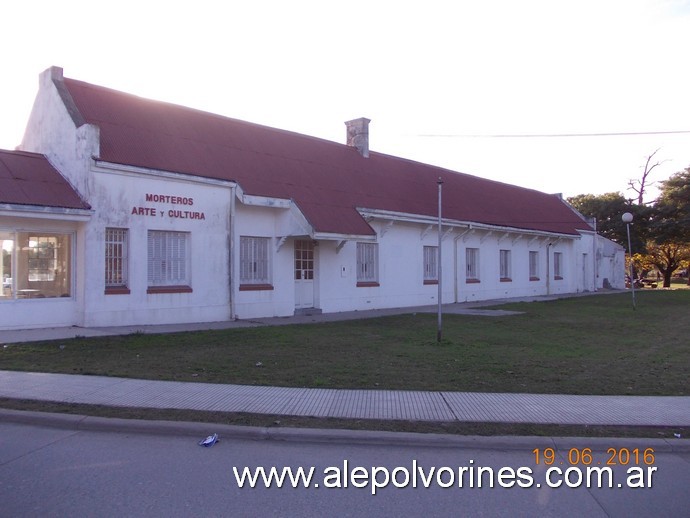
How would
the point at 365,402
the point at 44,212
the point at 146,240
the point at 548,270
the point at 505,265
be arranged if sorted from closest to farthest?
the point at 365,402 < the point at 44,212 < the point at 146,240 < the point at 505,265 < the point at 548,270

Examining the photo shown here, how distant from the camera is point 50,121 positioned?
15.9 metres

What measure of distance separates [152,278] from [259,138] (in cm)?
741

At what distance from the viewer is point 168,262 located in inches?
637

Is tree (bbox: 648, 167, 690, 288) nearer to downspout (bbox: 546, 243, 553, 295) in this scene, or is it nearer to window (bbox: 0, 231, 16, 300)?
downspout (bbox: 546, 243, 553, 295)

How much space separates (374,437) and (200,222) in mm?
11575

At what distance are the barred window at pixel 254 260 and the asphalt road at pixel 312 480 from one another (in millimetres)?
11679

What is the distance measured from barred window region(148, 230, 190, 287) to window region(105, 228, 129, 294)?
70cm

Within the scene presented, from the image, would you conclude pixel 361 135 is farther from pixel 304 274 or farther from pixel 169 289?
pixel 169 289

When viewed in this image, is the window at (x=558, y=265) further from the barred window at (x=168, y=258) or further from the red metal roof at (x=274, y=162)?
the barred window at (x=168, y=258)

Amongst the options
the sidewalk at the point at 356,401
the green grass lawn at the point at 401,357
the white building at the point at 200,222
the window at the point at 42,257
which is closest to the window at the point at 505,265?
the white building at the point at 200,222

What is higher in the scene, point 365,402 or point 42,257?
point 42,257

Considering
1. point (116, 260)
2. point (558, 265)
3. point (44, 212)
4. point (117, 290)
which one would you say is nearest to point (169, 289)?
point (117, 290)

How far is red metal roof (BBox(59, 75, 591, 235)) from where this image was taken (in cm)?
1628

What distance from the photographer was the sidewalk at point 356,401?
691 centimetres
